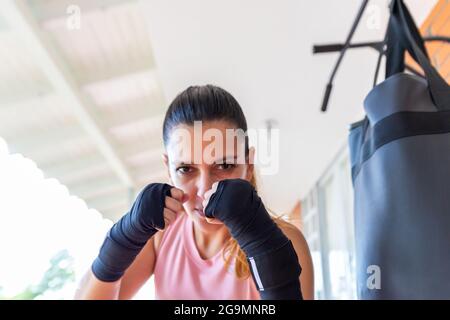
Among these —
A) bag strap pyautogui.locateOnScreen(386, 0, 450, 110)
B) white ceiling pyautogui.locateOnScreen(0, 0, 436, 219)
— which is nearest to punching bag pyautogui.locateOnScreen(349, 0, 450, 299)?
bag strap pyautogui.locateOnScreen(386, 0, 450, 110)

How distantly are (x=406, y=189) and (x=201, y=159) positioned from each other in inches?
8.7

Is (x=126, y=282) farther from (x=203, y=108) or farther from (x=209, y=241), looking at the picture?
(x=203, y=108)

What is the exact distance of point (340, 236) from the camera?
1.17 m

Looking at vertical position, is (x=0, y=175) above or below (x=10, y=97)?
below

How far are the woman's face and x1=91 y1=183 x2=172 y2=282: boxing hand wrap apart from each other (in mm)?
37

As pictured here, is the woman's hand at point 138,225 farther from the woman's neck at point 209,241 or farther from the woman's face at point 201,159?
the woman's neck at point 209,241

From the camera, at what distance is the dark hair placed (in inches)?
18.1

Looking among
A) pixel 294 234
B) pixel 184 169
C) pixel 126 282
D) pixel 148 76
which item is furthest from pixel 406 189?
pixel 148 76

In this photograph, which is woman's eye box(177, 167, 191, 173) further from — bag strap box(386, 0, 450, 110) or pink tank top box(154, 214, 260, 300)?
bag strap box(386, 0, 450, 110)

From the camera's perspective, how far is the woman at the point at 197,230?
35 cm

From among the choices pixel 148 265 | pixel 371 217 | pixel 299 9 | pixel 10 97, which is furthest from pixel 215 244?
pixel 299 9

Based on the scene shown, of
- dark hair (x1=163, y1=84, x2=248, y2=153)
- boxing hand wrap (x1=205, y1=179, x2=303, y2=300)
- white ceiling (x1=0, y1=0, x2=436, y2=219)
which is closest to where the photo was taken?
boxing hand wrap (x1=205, y1=179, x2=303, y2=300)

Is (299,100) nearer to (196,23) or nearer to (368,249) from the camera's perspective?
(196,23)
